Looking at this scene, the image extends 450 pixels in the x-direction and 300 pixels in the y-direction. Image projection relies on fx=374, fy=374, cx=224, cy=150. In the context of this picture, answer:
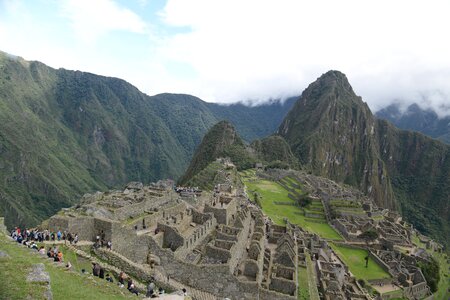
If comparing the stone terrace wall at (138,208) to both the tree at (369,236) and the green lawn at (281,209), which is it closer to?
the green lawn at (281,209)

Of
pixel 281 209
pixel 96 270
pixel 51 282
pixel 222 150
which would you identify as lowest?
pixel 281 209

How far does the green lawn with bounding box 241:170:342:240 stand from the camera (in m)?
68.4

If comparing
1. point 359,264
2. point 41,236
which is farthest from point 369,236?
point 41,236

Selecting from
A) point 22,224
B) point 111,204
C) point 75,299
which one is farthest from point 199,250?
point 22,224

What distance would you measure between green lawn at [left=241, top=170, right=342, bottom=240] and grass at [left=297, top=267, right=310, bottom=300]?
23.5m

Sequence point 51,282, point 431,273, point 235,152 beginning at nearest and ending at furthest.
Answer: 1. point 51,282
2. point 431,273
3. point 235,152

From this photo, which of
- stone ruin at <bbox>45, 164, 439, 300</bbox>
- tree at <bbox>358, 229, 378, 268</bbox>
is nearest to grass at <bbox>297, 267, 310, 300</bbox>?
stone ruin at <bbox>45, 164, 439, 300</bbox>

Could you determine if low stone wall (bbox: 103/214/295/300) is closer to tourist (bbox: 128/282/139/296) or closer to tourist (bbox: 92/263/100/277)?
tourist (bbox: 92/263/100/277)

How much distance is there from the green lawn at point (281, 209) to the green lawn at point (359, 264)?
4572 millimetres

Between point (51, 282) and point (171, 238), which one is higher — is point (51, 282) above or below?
above

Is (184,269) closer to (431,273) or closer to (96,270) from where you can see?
(96,270)

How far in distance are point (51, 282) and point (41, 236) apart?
24.7ft

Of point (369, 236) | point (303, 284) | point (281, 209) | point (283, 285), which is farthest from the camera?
point (281, 209)

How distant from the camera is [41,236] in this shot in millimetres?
21562
